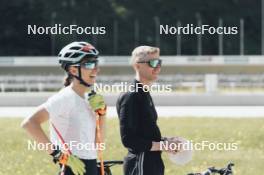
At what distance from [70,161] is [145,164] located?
0.79 m

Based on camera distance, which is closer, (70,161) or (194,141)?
(70,161)

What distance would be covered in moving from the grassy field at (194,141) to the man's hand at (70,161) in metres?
5.26

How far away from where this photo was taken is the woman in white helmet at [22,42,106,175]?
4.62m

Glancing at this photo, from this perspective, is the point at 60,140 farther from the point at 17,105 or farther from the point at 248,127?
the point at 17,105

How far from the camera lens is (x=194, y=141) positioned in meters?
12.9

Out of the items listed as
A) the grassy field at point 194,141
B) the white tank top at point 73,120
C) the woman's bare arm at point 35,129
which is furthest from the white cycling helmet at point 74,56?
the grassy field at point 194,141

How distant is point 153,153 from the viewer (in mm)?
5266

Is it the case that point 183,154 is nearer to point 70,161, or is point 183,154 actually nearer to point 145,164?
point 145,164

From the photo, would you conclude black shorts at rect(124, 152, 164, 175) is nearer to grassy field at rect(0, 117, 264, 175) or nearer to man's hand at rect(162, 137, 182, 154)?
man's hand at rect(162, 137, 182, 154)

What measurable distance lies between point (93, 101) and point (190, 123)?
11178mm

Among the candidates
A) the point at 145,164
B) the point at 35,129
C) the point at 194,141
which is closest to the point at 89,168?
the point at 35,129

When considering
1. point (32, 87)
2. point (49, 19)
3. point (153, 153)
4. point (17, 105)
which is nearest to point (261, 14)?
point (49, 19)

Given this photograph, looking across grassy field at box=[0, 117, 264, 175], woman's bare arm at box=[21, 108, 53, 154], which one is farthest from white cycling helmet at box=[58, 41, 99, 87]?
grassy field at box=[0, 117, 264, 175]

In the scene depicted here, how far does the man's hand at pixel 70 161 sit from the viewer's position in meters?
4.57
